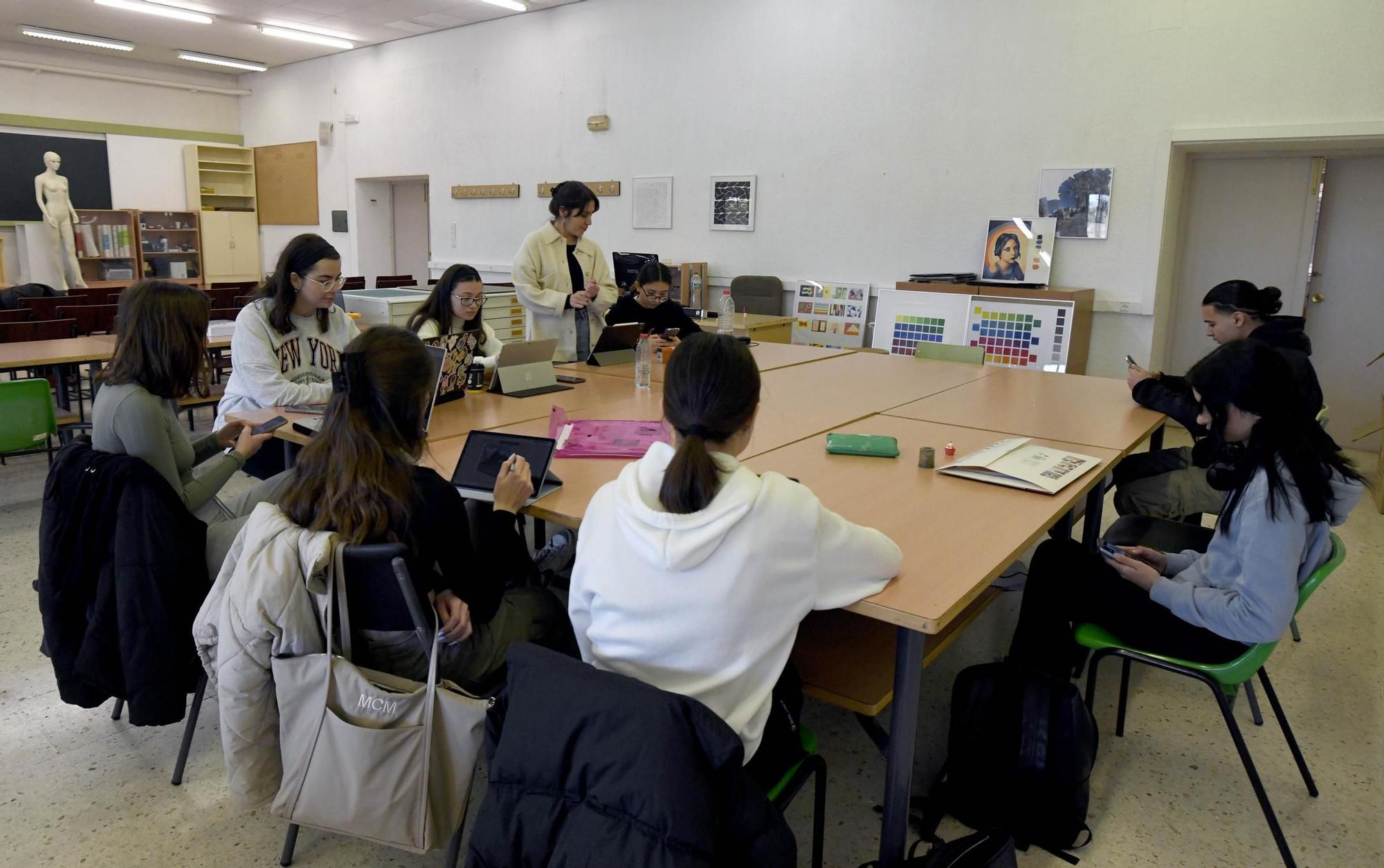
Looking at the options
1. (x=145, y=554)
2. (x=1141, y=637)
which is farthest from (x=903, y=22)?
(x=145, y=554)

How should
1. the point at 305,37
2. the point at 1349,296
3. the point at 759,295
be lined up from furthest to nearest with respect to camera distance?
the point at 305,37 → the point at 759,295 → the point at 1349,296

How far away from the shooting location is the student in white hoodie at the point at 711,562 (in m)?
1.33

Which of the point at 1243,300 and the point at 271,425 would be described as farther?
the point at 1243,300

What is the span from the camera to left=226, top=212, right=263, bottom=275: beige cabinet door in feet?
38.7

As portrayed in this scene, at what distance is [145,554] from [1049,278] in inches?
219

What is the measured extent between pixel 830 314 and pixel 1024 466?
4652mm

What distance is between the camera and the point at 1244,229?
231 inches

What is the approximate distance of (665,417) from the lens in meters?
1.54

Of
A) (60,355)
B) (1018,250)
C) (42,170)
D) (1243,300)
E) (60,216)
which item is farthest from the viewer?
(42,170)

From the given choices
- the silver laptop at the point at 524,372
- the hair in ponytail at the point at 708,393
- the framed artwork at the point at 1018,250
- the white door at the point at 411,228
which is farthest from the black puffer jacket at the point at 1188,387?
the white door at the point at 411,228

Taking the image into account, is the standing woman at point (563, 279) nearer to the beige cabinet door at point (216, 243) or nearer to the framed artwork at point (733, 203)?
the framed artwork at point (733, 203)

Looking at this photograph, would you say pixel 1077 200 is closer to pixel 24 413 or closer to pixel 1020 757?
pixel 1020 757

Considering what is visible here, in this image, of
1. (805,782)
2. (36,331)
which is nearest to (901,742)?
(805,782)

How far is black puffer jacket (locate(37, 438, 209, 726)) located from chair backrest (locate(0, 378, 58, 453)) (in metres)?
2.15
